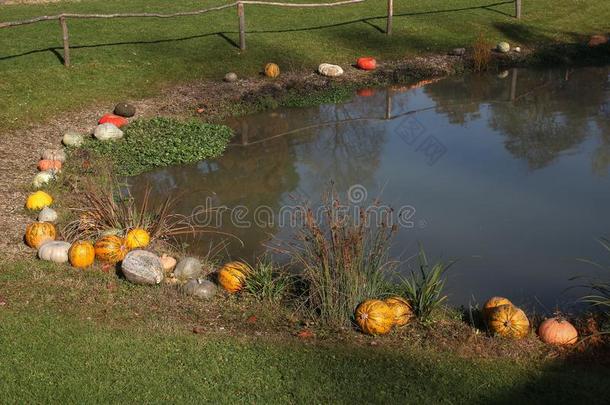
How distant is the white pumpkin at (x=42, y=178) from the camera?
442 inches

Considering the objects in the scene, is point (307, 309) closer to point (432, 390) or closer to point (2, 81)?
point (432, 390)

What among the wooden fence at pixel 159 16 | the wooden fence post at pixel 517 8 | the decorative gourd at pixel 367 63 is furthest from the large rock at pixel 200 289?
the wooden fence post at pixel 517 8

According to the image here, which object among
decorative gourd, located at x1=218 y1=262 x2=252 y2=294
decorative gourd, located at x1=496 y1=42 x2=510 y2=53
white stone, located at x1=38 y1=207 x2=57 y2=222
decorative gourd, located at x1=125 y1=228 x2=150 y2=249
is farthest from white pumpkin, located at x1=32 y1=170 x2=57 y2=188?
decorative gourd, located at x1=496 y1=42 x2=510 y2=53

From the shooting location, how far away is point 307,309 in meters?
7.69

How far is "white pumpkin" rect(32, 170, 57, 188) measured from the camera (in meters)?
11.2

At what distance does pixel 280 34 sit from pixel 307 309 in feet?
41.8

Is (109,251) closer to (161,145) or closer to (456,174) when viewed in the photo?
(161,145)

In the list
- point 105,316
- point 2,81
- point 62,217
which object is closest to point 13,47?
point 2,81

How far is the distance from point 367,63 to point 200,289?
10483 mm

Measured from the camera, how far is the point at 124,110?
1434 centimetres

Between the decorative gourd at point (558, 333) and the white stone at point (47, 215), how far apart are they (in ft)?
19.4

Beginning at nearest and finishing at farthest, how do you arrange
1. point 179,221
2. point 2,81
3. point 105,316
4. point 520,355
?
point 520,355, point 105,316, point 179,221, point 2,81

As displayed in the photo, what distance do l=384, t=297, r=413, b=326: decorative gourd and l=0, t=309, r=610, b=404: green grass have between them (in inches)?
18.0

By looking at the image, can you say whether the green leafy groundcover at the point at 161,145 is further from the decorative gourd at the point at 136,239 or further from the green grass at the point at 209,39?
the decorative gourd at the point at 136,239
